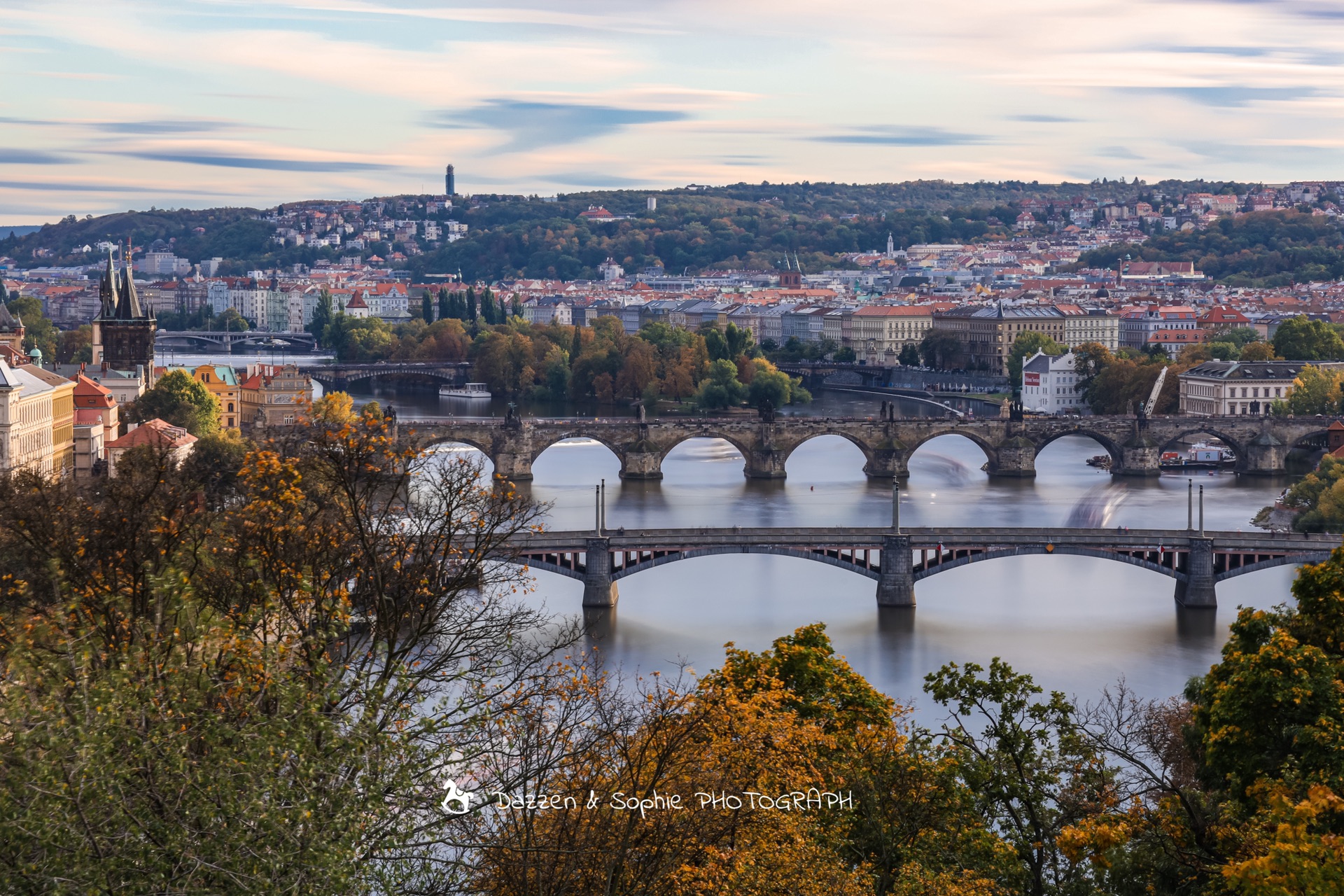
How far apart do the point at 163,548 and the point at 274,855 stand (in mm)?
5346

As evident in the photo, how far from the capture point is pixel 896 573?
24.4 m

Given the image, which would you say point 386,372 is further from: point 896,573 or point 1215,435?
point 896,573

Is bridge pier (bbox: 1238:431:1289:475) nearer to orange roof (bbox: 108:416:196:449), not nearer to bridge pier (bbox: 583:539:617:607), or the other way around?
orange roof (bbox: 108:416:196:449)

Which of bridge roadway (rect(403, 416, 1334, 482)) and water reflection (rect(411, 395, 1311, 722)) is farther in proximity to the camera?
bridge roadway (rect(403, 416, 1334, 482))

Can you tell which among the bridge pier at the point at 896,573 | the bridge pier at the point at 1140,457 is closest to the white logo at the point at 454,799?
the bridge pier at the point at 896,573

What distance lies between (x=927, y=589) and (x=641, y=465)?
48.1ft

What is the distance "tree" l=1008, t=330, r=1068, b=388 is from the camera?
6112 centimetres

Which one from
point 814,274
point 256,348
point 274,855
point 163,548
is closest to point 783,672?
point 163,548

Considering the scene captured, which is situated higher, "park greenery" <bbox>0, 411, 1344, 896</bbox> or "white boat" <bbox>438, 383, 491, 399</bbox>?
"park greenery" <bbox>0, 411, 1344, 896</bbox>

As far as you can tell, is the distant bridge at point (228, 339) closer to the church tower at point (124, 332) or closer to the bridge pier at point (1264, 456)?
the church tower at point (124, 332)

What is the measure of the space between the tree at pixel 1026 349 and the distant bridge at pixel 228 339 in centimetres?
3508

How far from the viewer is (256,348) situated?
283 ft

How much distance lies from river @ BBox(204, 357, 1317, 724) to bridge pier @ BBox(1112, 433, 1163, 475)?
0.54 metres

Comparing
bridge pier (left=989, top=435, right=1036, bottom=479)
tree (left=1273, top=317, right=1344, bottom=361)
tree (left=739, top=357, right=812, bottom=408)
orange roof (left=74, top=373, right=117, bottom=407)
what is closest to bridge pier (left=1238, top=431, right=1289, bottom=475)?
bridge pier (left=989, top=435, right=1036, bottom=479)
